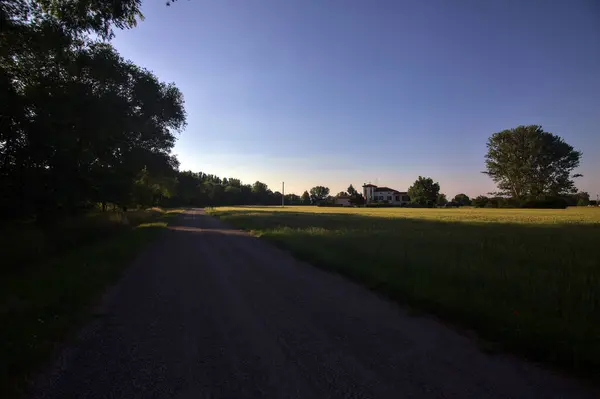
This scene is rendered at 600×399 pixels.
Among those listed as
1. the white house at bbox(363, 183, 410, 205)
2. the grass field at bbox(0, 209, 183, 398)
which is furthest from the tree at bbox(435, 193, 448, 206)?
the grass field at bbox(0, 209, 183, 398)

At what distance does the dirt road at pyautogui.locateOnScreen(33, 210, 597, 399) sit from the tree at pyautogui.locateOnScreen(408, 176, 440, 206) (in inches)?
4686

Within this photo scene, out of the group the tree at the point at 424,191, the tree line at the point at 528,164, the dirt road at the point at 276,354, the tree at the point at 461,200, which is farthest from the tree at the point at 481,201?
the dirt road at the point at 276,354

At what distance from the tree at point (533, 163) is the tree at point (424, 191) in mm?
32542

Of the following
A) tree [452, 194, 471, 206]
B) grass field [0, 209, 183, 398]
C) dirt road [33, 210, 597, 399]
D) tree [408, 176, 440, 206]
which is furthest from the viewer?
tree [452, 194, 471, 206]

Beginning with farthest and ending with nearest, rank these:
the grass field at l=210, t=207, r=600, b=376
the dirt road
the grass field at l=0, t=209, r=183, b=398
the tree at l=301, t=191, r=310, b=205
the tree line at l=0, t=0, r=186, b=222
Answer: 1. the tree at l=301, t=191, r=310, b=205
2. the tree line at l=0, t=0, r=186, b=222
3. the grass field at l=210, t=207, r=600, b=376
4. the grass field at l=0, t=209, r=183, b=398
5. the dirt road

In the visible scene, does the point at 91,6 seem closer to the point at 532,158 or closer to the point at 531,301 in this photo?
the point at 531,301

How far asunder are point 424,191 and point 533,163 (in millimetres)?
40202

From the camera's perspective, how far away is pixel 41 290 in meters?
8.06

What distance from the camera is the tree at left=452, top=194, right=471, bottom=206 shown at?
136425 mm

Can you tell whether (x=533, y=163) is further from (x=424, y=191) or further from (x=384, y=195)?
(x=384, y=195)

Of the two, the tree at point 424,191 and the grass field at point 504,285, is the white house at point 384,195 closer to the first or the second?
the tree at point 424,191

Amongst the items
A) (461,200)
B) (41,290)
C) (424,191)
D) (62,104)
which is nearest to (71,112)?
(62,104)

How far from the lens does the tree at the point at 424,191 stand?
120625 millimetres

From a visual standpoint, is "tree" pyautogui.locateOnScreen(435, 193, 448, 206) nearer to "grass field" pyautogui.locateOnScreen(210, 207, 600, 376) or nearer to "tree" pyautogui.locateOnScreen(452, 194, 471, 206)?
"tree" pyautogui.locateOnScreen(452, 194, 471, 206)
